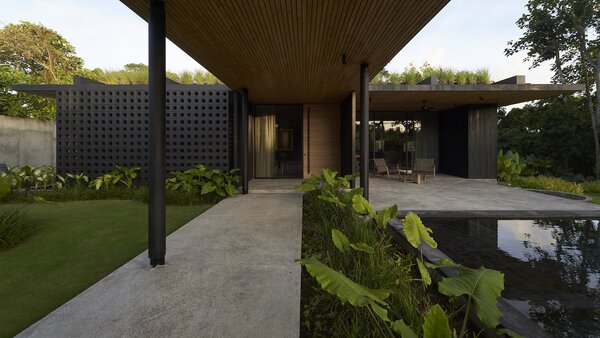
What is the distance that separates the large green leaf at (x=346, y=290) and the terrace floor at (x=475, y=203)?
12.7 ft

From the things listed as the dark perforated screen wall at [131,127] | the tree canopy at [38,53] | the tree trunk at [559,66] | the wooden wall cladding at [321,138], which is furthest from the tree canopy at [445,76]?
the tree canopy at [38,53]

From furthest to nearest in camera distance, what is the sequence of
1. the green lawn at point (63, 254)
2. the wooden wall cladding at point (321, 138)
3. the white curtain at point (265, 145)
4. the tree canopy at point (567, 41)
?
the tree canopy at point (567, 41) < the wooden wall cladding at point (321, 138) < the white curtain at point (265, 145) < the green lawn at point (63, 254)

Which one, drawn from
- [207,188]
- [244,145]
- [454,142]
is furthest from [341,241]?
[454,142]

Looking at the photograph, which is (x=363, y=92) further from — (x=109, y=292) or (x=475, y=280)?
(x=109, y=292)

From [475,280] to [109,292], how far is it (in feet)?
8.35

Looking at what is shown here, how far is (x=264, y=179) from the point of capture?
9.80 m

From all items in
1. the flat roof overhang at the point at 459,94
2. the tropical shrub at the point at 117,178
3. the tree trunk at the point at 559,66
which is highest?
the tree trunk at the point at 559,66

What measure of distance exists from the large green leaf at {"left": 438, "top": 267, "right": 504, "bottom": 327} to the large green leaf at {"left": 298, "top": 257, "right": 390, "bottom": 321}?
1.12 ft

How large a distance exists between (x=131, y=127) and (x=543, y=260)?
8.83 metres

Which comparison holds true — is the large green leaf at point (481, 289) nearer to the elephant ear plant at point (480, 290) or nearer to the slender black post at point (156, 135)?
the elephant ear plant at point (480, 290)

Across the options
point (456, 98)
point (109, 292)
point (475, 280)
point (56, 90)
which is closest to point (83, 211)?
point (109, 292)

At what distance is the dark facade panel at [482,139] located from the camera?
390 inches

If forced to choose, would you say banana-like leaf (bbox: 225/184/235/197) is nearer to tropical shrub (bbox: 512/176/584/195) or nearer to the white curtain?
the white curtain

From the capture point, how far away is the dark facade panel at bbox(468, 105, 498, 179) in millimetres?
9914
